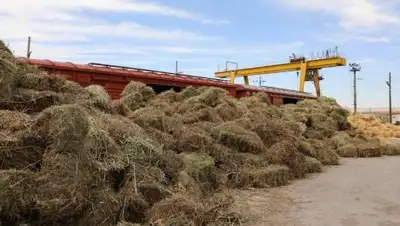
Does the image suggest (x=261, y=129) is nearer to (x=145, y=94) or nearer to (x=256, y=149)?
(x=256, y=149)

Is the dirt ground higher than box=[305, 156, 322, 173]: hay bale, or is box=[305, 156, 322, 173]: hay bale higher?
box=[305, 156, 322, 173]: hay bale

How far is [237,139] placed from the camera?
1166cm

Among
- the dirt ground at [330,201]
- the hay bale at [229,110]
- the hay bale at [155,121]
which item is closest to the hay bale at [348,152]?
the dirt ground at [330,201]

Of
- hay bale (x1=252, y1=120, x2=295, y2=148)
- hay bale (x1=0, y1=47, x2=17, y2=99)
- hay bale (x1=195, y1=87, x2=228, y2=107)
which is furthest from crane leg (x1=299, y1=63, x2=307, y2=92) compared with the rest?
hay bale (x1=0, y1=47, x2=17, y2=99)

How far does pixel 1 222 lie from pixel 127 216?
5.48ft

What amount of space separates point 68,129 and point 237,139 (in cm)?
574

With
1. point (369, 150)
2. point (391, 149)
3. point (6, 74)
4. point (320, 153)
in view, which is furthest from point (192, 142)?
point (391, 149)

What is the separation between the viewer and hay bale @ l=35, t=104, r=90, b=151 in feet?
21.9

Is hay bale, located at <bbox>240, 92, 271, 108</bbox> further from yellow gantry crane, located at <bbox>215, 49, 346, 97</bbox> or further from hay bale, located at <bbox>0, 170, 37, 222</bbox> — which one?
yellow gantry crane, located at <bbox>215, 49, 346, 97</bbox>

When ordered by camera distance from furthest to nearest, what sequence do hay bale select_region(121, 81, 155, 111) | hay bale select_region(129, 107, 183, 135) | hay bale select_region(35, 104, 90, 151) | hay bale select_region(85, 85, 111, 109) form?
hay bale select_region(121, 81, 155, 111)
hay bale select_region(129, 107, 183, 135)
hay bale select_region(85, 85, 111, 109)
hay bale select_region(35, 104, 90, 151)

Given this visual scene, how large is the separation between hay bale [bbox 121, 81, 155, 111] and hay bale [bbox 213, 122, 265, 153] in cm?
290

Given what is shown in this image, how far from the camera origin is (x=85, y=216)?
6.36 m

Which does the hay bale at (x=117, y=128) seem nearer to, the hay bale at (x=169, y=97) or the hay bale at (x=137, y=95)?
the hay bale at (x=137, y=95)

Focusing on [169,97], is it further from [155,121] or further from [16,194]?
[16,194]
